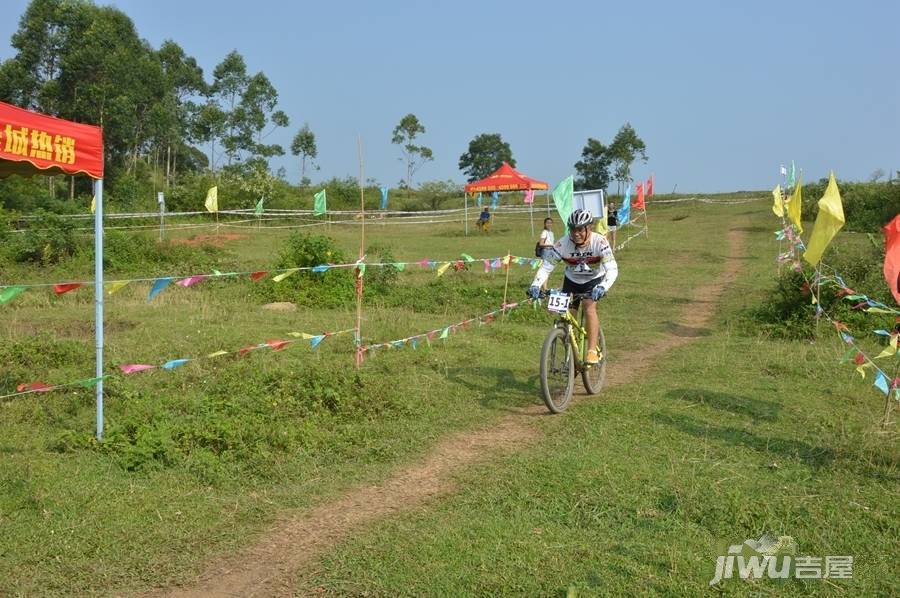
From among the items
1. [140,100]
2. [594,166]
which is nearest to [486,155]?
[594,166]

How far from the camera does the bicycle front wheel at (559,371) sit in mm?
6566

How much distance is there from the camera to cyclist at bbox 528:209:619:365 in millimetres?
6844

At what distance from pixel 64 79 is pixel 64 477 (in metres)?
33.1

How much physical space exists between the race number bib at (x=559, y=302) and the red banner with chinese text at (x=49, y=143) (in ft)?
12.9

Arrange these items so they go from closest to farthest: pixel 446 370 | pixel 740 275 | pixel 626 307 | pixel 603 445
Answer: pixel 603 445, pixel 446 370, pixel 626 307, pixel 740 275

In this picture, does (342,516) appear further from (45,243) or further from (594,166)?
(594,166)

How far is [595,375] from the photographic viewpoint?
25.0ft

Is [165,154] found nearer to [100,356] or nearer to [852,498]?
[100,356]

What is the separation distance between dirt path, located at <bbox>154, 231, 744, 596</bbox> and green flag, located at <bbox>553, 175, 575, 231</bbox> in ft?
22.6

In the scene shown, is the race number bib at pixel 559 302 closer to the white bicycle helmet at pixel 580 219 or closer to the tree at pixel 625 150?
the white bicycle helmet at pixel 580 219

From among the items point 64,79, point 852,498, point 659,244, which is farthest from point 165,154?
point 852,498

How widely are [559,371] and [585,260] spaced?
1112 mm

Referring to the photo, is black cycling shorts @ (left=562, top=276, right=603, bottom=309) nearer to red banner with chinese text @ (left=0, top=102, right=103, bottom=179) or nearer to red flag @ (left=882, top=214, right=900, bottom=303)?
red flag @ (left=882, top=214, right=900, bottom=303)

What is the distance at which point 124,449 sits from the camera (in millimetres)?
5242
